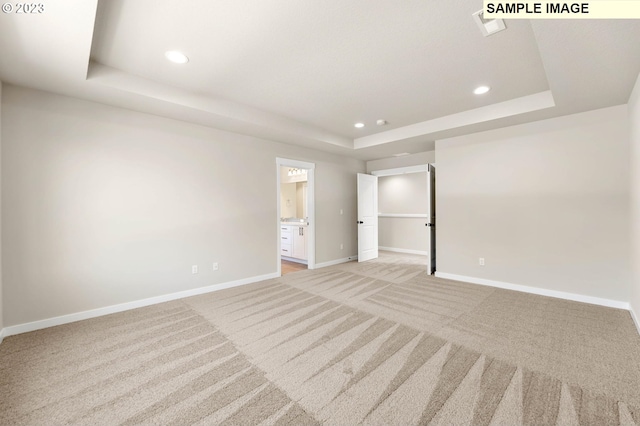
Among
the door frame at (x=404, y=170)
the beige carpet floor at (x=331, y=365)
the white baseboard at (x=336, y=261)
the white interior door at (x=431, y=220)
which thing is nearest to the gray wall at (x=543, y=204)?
the white interior door at (x=431, y=220)

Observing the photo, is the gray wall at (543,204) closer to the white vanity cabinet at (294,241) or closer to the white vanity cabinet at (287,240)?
the white vanity cabinet at (294,241)

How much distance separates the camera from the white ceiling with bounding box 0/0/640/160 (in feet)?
6.04

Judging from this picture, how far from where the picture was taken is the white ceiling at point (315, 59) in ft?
6.04

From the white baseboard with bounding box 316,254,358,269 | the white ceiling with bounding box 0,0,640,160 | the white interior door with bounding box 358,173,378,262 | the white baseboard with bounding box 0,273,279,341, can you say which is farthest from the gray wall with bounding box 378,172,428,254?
the white baseboard with bounding box 0,273,279,341

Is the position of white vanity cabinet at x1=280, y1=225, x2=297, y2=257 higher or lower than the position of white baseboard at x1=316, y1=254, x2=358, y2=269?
higher

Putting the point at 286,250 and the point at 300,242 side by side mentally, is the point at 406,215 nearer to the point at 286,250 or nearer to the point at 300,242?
the point at 300,242

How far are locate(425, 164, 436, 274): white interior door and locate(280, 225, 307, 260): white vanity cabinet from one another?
2.64m

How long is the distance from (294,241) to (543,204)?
4.72 m

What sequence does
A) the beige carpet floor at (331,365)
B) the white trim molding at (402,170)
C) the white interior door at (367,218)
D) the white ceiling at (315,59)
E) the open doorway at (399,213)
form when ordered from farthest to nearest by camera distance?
the open doorway at (399,213)
the white interior door at (367,218)
the white trim molding at (402,170)
the white ceiling at (315,59)
the beige carpet floor at (331,365)

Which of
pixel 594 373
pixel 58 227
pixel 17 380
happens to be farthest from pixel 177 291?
pixel 594 373

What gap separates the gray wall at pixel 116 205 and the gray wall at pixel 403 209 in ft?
14.6

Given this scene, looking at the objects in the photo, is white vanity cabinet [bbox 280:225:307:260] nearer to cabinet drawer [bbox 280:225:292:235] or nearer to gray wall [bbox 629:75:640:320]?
cabinet drawer [bbox 280:225:292:235]

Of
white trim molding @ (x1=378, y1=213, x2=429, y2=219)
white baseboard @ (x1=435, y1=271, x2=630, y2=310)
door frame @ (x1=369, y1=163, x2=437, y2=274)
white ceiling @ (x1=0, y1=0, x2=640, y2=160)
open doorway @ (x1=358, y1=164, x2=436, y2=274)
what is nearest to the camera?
white ceiling @ (x1=0, y1=0, x2=640, y2=160)

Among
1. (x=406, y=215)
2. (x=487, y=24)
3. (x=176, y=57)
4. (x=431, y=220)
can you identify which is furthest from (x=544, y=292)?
(x=176, y=57)
